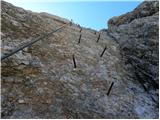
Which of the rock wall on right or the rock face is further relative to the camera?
the rock wall on right

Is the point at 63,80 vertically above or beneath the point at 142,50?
beneath

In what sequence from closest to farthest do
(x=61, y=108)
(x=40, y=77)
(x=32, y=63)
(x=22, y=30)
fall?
(x=61, y=108)
(x=40, y=77)
(x=32, y=63)
(x=22, y=30)

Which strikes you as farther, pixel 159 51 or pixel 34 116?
pixel 159 51

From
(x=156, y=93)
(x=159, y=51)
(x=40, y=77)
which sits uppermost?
(x=159, y=51)

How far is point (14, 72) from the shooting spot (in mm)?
9312

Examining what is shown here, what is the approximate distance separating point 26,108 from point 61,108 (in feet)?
4.09

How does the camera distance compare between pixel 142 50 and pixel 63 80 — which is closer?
pixel 63 80

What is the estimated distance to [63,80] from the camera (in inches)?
409

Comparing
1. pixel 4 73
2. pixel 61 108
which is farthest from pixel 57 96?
pixel 4 73

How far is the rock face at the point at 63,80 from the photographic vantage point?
820cm

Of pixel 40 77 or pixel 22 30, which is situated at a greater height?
pixel 22 30

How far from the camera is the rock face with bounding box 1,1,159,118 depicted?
820 centimetres

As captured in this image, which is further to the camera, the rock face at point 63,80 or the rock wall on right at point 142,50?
the rock wall on right at point 142,50

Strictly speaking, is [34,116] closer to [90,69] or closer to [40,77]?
[40,77]
